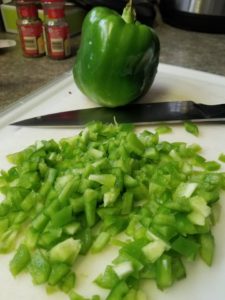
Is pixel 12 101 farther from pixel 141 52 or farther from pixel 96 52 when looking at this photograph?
pixel 141 52

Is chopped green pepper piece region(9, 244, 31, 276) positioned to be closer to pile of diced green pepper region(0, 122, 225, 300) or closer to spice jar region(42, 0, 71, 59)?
pile of diced green pepper region(0, 122, 225, 300)

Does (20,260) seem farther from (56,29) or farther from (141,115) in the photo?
(56,29)

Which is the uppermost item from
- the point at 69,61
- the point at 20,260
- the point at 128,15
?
the point at 128,15

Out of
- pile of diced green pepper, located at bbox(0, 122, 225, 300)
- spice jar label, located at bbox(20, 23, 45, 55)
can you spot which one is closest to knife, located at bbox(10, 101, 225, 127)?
pile of diced green pepper, located at bbox(0, 122, 225, 300)

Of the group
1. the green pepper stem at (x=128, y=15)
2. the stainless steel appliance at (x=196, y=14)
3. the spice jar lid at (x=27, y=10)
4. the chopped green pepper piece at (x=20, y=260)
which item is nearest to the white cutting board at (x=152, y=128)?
the chopped green pepper piece at (x=20, y=260)

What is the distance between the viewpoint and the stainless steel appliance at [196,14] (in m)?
1.47

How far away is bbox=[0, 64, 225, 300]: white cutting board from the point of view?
518 millimetres

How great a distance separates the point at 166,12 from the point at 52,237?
1.50 meters

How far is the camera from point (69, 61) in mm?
1320

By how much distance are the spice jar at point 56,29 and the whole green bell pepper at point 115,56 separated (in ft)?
1.05

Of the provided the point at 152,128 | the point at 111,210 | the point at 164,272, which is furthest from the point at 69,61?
the point at 164,272

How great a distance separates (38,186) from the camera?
639 millimetres

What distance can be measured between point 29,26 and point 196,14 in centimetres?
79

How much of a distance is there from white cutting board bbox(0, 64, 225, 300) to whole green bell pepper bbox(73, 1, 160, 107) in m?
0.09
